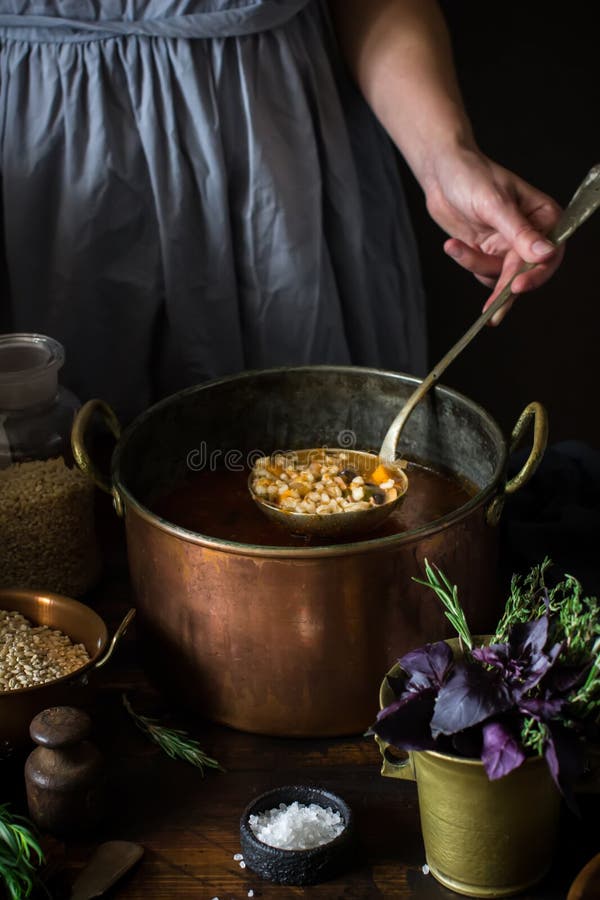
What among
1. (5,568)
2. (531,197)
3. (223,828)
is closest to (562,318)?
(531,197)

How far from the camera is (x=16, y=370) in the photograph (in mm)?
1236

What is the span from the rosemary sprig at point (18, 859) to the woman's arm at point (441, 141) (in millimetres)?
733

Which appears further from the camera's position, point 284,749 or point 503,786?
point 284,749

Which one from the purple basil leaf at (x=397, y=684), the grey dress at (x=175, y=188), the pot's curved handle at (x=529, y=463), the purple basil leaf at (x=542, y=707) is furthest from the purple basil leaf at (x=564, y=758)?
the grey dress at (x=175, y=188)

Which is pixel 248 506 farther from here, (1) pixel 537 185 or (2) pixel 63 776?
(1) pixel 537 185

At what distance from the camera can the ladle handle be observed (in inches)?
46.0

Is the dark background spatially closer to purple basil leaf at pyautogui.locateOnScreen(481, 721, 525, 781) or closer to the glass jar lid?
the glass jar lid

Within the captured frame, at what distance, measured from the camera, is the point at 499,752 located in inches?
30.6

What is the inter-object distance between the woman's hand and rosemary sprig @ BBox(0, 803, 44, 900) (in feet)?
2.37

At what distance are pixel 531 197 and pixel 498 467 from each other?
0.40m

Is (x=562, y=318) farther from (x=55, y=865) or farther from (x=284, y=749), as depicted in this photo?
(x=55, y=865)

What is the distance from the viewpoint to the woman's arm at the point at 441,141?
128cm

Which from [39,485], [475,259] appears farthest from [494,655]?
[475,259]

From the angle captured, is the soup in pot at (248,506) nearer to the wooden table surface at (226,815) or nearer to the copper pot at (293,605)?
the copper pot at (293,605)
